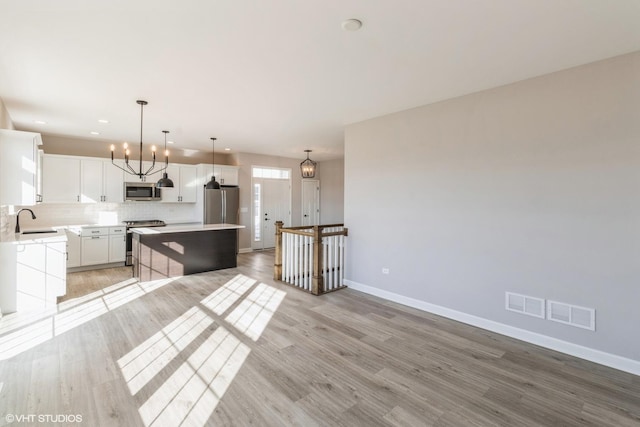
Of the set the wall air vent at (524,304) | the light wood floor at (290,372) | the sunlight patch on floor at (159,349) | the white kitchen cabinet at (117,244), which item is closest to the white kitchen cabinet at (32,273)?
the light wood floor at (290,372)

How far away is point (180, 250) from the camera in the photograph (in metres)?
5.78

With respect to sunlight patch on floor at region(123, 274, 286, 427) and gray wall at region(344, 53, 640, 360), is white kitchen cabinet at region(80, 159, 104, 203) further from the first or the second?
gray wall at region(344, 53, 640, 360)

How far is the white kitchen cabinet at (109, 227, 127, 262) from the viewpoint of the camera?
641 centimetres

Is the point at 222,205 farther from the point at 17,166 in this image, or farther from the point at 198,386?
the point at 198,386

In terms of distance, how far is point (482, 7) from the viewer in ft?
6.95

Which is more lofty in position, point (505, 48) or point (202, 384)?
point (505, 48)

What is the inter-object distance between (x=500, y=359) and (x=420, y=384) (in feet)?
3.31

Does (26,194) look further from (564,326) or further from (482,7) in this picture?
(564,326)

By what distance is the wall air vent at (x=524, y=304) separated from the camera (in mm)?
3230

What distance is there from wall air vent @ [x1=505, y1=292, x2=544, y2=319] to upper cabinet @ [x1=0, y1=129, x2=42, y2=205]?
20.5ft

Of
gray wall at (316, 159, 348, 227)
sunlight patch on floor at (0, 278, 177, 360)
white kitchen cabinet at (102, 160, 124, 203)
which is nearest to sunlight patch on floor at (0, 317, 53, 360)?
sunlight patch on floor at (0, 278, 177, 360)

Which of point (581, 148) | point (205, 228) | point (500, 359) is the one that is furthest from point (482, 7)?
point (205, 228)

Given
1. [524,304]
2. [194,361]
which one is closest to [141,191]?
[194,361]

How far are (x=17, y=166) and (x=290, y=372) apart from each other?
4.49 meters
